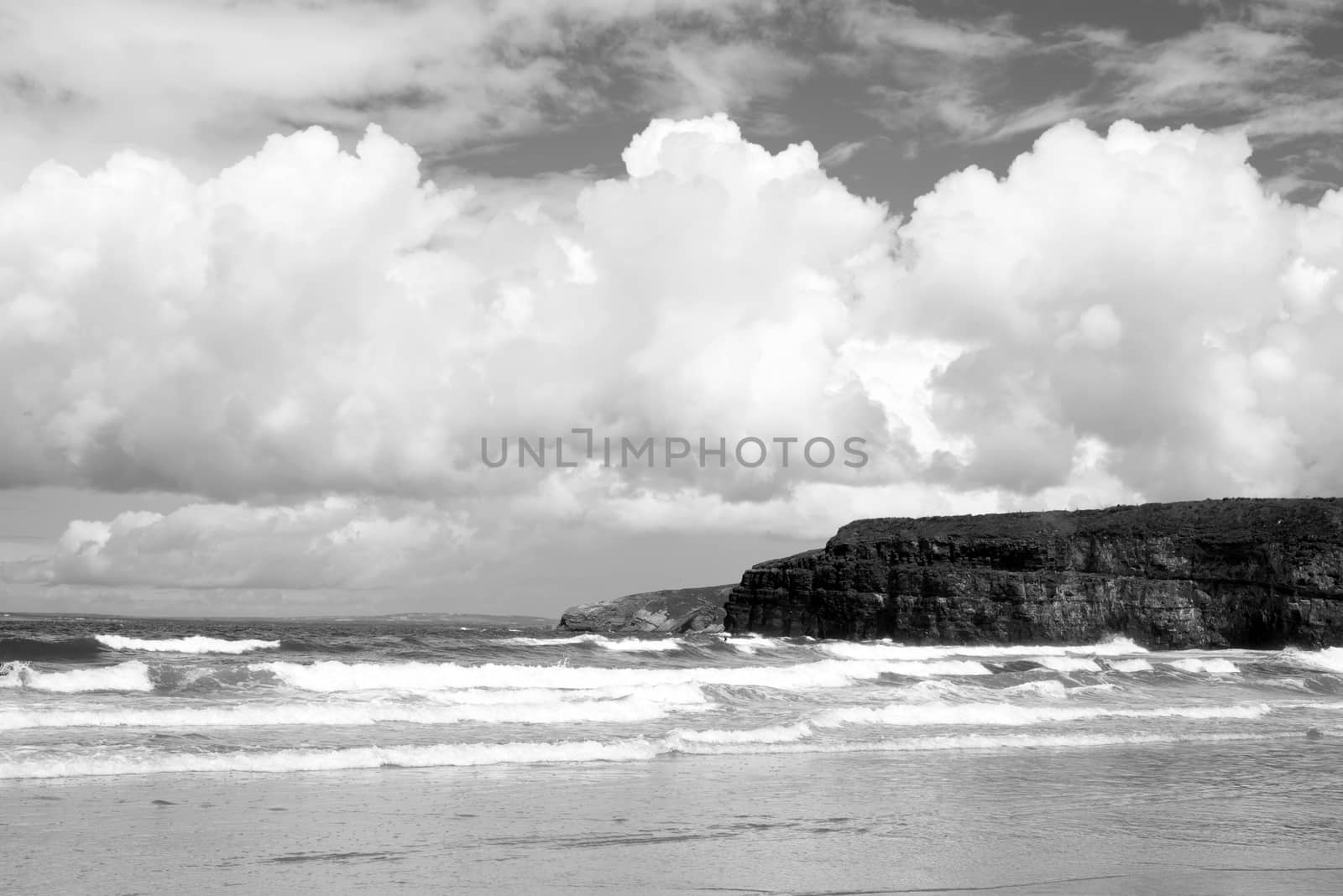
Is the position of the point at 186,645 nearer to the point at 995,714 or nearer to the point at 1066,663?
the point at 1066,663

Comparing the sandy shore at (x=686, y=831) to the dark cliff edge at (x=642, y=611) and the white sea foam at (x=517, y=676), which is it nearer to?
the white sea foam at (x=517, y=676)

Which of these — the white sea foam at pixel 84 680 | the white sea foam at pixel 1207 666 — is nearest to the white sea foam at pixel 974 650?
the white sea foam at pixel 1207 666

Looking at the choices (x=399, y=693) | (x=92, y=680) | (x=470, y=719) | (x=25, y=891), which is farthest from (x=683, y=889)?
(x=92, y=680)

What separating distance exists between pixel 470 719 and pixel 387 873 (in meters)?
12.1

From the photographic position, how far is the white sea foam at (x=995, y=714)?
22891mm

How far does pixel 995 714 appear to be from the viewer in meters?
24.5

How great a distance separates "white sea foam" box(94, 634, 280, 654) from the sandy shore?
3436 cm

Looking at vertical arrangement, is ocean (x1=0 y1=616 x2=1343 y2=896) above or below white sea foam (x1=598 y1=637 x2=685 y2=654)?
above

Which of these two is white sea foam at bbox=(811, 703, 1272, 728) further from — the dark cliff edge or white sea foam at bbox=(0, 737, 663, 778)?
the dark cliff edge

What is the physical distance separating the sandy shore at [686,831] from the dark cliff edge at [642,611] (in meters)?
97.3

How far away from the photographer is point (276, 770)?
607 inches

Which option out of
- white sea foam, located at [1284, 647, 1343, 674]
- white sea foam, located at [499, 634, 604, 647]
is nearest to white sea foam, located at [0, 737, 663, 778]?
white sea foam, located at [499, 634, 604, 647]

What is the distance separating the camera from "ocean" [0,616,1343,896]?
387 inches

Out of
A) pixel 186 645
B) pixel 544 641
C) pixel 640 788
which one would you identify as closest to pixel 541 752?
pixel 640 788
